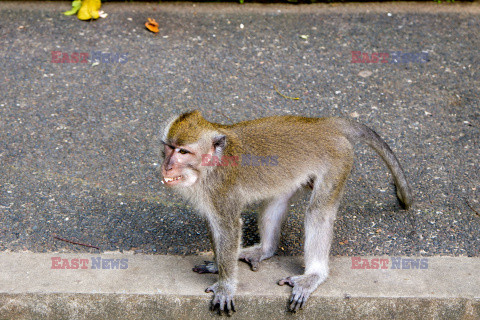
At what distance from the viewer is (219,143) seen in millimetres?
3010

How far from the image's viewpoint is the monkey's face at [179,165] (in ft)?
9.56

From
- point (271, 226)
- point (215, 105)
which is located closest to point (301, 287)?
point (271, 226)

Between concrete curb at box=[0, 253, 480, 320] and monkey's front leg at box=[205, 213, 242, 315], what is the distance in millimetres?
71

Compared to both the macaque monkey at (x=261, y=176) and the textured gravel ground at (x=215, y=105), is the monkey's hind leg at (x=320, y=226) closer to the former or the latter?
the macaque monkey at (x=261, y=176)

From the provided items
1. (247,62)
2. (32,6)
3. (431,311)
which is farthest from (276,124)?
(32,6)

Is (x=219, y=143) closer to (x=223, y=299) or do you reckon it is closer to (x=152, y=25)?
(x=223, y=299)

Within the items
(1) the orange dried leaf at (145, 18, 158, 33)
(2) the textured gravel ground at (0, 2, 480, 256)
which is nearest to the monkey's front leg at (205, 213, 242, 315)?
(2) the textured gravel ground at (0, 2, 480, 256)

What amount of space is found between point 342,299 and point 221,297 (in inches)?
26.0

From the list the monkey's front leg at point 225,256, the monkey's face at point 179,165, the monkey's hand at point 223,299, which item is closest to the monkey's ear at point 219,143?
the monkey's face at point 179,165

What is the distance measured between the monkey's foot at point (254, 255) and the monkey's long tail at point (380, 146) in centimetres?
86

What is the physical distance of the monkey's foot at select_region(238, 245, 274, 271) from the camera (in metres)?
3.42

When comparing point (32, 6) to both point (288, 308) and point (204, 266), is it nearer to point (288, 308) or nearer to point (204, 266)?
point (204, 266)

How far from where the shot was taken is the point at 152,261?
3.39 meters

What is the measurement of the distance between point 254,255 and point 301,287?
41 centimetres
